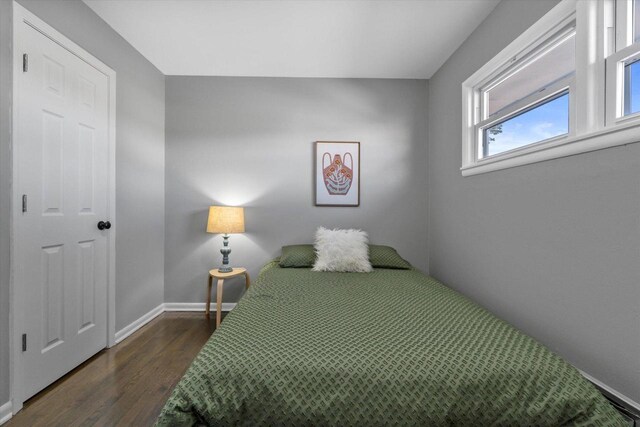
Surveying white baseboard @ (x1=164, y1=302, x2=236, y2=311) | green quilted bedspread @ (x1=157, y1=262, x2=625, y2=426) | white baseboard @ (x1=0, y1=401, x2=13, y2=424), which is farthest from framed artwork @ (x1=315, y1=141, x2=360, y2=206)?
white baseboard @ (x1=0, y1=401, x2=13, y2=424)

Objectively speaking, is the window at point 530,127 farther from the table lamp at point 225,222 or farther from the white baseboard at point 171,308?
the white baseboard at point 171,308

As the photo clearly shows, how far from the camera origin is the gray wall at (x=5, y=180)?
1.54 meters

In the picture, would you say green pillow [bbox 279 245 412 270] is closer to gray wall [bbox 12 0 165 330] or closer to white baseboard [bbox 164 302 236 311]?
white baseboard [bbox 164 302 236 311]

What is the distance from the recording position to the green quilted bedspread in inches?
39.6

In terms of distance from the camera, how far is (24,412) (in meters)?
1.62

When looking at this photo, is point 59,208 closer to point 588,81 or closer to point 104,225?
point 104,225

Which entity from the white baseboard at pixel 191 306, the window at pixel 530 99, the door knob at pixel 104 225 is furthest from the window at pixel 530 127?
the door knob at pixel 104 225

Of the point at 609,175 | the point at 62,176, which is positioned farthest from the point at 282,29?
the point at 609,175

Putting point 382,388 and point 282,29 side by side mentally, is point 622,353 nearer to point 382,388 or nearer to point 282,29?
point 382,388

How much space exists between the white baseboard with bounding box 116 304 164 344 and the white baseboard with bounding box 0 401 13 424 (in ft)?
2.83

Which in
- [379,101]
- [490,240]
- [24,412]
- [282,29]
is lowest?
[24,412]

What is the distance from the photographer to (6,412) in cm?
156

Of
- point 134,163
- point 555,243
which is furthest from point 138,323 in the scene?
point 555,243

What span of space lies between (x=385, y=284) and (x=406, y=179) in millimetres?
1478
